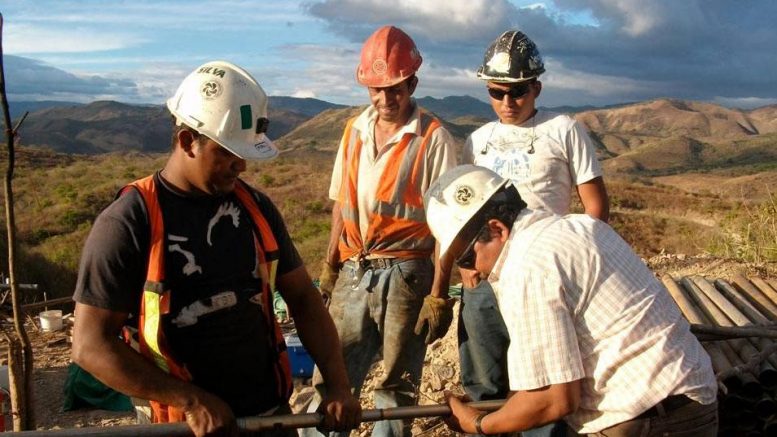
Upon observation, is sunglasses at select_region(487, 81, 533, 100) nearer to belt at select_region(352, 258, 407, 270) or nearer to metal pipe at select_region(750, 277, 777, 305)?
belt at select_region(352, 258, 407, 270)

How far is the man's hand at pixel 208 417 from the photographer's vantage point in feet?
8.11

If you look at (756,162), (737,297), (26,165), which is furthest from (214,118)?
(756,162)

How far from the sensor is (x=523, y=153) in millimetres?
4059

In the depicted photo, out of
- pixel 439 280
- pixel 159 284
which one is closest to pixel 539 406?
pixel 159 284

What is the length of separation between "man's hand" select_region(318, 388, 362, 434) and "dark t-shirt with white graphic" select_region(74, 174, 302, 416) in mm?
223

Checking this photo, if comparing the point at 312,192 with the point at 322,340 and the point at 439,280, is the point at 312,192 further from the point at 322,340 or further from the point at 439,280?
the point at 322,340

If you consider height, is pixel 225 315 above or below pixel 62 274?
above

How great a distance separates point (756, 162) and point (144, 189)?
9541 cm

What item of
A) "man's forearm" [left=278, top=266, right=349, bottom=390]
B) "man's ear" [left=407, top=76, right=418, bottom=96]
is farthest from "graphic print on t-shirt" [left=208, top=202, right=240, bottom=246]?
"man's ear" [left=407, top=76, right=418, bottom=96]

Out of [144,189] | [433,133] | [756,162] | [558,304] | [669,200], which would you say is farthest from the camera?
[756,162]

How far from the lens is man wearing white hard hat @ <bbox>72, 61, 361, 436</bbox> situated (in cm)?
238

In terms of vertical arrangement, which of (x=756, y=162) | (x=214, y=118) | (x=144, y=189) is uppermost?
(x=214, y=118)

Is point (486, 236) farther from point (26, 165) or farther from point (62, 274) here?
point (26, 165)

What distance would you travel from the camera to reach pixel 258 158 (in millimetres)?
2627
